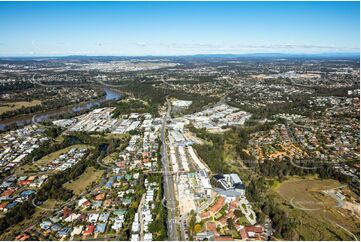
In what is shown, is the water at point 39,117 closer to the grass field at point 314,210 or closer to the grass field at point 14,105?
the grass field at point 14,105

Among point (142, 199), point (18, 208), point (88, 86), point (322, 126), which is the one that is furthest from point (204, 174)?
point (88, 86)

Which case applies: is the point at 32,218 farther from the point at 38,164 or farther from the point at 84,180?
the point at 38,164

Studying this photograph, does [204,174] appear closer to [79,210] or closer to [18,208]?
[79,210]

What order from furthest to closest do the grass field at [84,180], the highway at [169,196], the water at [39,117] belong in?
the water at [39,117]
the grass field at [84,180]
the highway at [169,196]

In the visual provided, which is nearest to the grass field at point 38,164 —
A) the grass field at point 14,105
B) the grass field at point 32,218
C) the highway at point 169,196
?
the grass field at point 32,218

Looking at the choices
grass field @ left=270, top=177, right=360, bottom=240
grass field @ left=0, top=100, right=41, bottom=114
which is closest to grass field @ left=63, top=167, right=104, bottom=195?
grass field @ left=270, top=177, right=360, bottom=240

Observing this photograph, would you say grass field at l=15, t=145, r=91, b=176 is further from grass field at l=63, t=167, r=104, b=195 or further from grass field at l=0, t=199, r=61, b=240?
grass field at l=0, t=199, r=61, b=240
